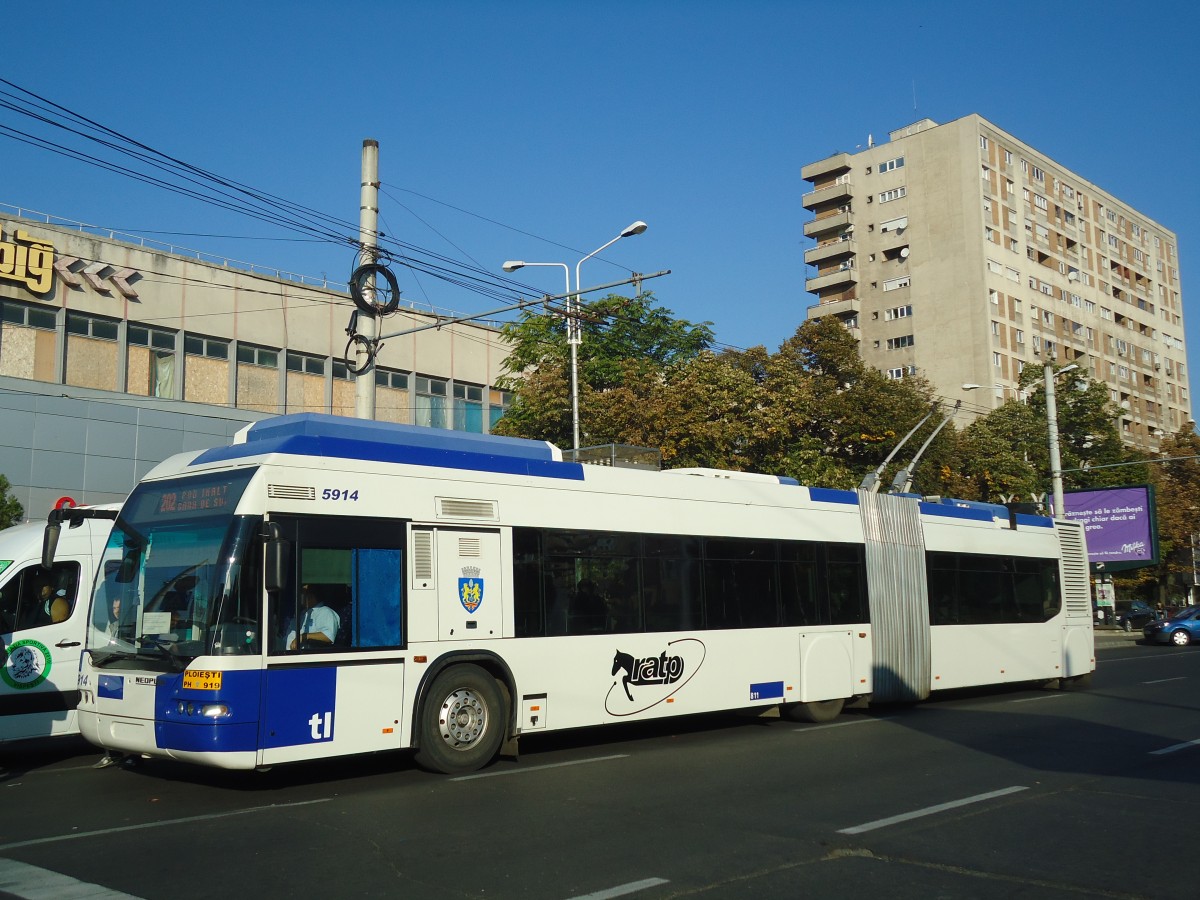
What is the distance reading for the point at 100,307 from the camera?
31.5m

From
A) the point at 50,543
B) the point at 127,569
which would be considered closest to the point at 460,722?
the point at 127,569

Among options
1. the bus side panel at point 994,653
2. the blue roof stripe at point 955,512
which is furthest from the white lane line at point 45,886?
the blue roof stripe at point 955,512

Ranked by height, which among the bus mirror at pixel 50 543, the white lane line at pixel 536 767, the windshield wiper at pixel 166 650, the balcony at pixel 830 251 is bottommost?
the white lane line at pixel 536 767

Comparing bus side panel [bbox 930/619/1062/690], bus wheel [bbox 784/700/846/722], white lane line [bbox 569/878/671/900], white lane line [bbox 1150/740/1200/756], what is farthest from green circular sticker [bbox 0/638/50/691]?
bus side panel [bbox 930/619/1062/690]

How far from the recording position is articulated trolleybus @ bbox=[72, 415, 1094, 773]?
921cm

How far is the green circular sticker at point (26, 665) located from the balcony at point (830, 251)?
240 ft

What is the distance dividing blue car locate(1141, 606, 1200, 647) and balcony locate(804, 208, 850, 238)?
45744 mm

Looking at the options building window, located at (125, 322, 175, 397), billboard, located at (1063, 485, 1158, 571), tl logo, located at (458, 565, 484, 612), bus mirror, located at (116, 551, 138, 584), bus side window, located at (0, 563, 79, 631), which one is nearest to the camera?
bus mirror, located at (116, 551, 138, 584)

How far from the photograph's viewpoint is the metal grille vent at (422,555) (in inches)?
410

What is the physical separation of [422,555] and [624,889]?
4876mm

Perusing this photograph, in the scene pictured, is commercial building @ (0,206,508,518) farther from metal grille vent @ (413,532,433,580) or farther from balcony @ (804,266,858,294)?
balcony @ (804,266,858,294)

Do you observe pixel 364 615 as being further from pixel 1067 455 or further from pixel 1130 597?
pixel 1130 597

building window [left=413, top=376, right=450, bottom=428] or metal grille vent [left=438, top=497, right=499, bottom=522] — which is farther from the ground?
building window [left=413, top=376, right=450, bottom=428]

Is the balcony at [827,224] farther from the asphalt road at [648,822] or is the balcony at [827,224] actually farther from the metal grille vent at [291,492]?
the metal grille vent at [291,492]
